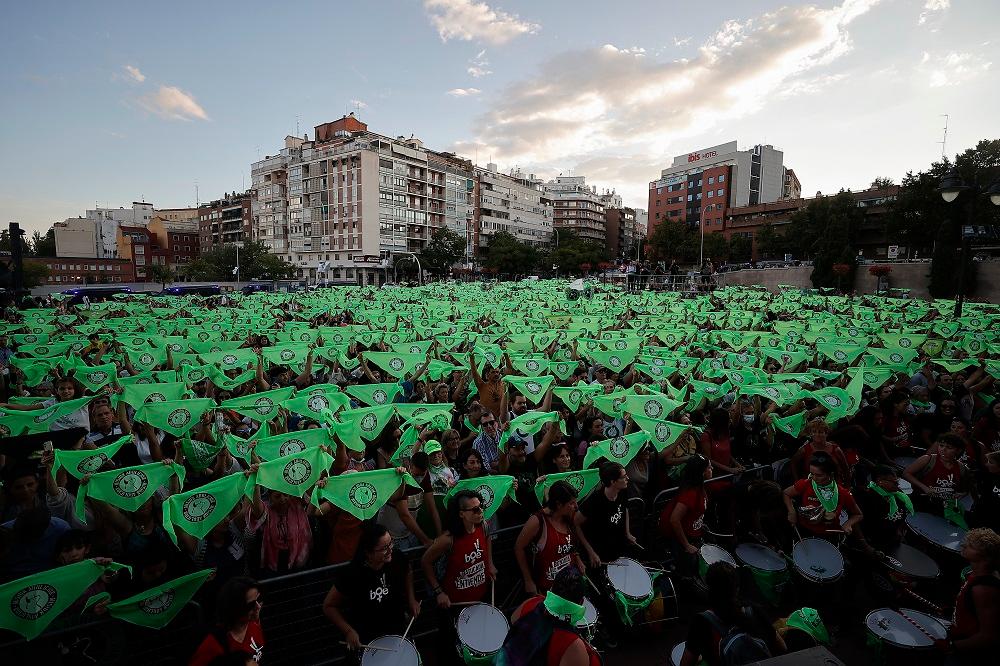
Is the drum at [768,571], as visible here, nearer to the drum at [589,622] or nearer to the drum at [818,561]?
the drum at [818,561]

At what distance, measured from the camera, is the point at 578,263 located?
83.4m

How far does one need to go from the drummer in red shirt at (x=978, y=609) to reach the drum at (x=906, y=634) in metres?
0.27

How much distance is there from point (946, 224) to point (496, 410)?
36.6 meters

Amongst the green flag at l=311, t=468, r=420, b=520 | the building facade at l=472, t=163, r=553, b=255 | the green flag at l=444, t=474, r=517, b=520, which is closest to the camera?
the green flag at l=311, t=468, r=420, b=520

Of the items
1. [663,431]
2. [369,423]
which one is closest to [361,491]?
[369,423]

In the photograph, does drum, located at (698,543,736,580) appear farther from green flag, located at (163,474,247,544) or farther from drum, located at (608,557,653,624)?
Result: green flag, located at (163,474,247,544)

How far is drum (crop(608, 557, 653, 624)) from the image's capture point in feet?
14.1

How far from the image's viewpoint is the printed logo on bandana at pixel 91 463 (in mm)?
4395

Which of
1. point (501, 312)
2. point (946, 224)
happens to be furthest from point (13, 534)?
point (946, 224)

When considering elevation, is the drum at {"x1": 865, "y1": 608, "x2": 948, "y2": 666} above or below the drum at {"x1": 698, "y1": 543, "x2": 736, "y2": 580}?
below

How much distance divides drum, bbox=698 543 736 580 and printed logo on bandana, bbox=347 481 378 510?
116 inches

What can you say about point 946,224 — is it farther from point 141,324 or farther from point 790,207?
point 790,207

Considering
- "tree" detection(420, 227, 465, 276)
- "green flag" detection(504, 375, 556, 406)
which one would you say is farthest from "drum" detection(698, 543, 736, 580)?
"tree" detection(420, 227, 465, 276)

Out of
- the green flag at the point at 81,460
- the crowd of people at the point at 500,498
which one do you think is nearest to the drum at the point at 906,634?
the crowd of people at the point at 500,498
